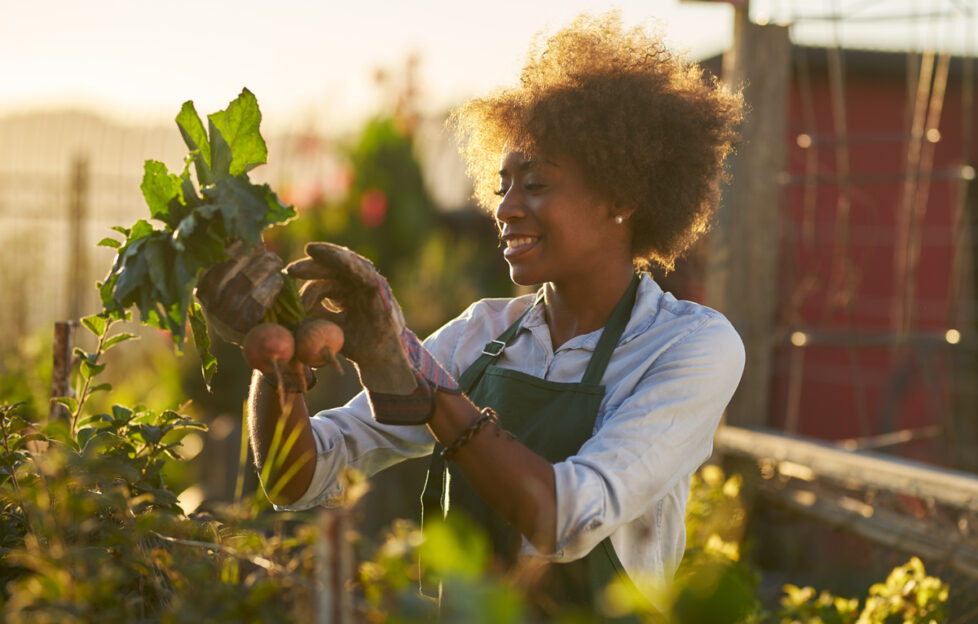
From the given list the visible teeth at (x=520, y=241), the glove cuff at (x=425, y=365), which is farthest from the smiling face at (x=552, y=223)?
the glove cuff at (x=425, y=365)

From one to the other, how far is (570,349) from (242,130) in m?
0.87

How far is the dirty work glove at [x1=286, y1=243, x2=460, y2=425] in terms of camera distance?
175cm

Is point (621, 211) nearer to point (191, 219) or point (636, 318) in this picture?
point (636, 318)

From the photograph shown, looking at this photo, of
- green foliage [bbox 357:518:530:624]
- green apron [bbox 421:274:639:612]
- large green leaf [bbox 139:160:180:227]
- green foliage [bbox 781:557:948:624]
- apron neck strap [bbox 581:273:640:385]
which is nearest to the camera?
green foliage [bbox 357:518:530:624]

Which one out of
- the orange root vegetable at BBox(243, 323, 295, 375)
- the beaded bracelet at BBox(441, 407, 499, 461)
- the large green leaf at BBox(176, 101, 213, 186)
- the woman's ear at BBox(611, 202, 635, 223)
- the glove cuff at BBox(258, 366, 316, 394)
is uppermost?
the large green leaf at BBox(176, 101, 213, 186)

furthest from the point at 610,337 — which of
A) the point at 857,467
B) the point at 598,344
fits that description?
Answer: the point at 857,467

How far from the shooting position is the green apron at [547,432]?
6.63 ft

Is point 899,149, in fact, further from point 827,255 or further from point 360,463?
point 360,463

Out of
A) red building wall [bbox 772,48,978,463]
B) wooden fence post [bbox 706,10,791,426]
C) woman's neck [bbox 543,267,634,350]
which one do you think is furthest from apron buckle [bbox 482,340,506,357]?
red building wall [bbox 772,48,978,463]

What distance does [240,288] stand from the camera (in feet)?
5.54

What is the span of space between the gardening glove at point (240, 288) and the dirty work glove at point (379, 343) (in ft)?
0.20

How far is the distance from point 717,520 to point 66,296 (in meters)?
6.47

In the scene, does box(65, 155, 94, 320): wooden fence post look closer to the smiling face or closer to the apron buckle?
the apron buckle

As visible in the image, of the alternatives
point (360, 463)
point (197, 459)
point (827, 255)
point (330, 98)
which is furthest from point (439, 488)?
point (330, 98)
